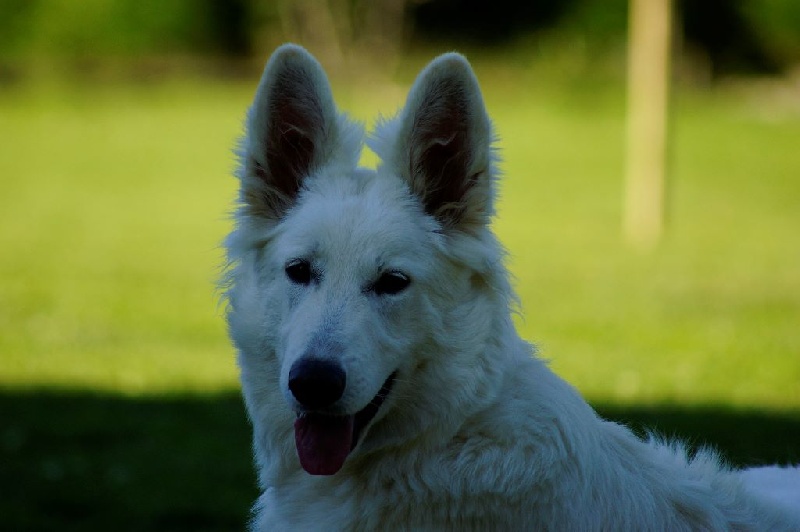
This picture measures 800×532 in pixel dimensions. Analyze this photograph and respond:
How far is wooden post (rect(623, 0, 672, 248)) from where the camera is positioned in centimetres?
1862

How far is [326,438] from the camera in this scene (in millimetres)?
3684

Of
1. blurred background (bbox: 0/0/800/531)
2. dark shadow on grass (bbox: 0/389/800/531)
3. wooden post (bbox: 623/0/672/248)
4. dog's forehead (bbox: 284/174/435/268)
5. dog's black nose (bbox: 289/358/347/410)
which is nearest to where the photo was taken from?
dog's black nose (bbox: 289/358/347/410)

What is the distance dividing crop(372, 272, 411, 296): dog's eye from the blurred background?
612mm

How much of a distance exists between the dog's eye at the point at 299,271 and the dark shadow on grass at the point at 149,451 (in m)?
2.81

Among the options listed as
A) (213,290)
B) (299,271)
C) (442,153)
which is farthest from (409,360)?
(213,290)

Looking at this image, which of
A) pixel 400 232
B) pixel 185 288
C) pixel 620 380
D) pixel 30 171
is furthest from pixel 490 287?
pixel 30 171

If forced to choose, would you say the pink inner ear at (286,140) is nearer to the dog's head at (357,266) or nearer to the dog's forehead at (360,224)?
the dog's head at (357,266)

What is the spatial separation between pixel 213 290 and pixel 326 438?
8.61ft

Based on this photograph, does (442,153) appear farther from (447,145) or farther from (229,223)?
(229,223)

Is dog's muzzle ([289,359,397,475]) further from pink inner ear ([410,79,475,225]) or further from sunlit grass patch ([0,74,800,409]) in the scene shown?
sunlit grass patch ([0,74,800,409])

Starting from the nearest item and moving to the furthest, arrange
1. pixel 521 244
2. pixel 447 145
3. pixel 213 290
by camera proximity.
Result: pixel 447 145 → pixel 213 290 → pixel 521 244

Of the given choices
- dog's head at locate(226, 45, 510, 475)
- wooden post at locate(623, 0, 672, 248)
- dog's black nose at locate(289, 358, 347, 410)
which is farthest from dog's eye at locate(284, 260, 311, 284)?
wooden post at locate(623, 0, 672, 248)

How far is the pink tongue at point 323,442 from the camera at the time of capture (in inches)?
144

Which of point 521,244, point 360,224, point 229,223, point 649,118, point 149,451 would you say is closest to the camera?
point 360,224
